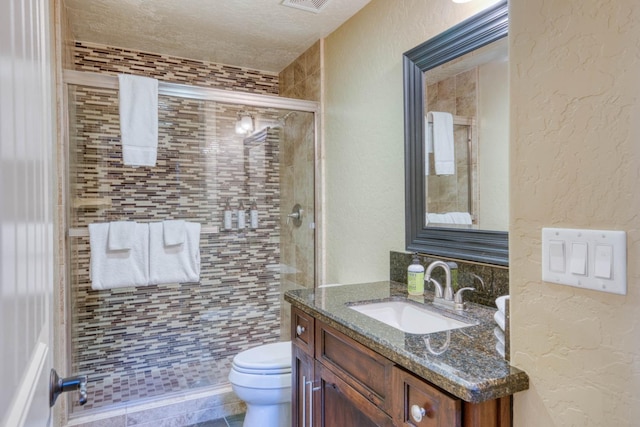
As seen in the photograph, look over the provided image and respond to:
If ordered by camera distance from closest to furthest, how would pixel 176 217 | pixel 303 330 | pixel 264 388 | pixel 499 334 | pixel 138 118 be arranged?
pixel 499 334 < pixel 303 330 < pixel 264 388 < pixel 138 118 < pixel 176 217

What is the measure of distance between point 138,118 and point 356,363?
1922mm

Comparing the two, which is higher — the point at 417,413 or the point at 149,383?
the point at 417,413

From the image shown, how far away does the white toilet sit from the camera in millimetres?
1942

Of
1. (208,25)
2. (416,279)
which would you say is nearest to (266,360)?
(416,279)

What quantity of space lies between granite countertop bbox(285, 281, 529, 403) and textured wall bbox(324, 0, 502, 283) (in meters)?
0.62

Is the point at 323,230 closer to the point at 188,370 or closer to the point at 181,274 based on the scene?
the point at 181,274

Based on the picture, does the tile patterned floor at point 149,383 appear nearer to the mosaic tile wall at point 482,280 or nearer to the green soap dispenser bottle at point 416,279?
the green soap dispenser bottle at point 416,279

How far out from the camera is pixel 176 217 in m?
2.80

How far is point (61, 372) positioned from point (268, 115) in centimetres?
202

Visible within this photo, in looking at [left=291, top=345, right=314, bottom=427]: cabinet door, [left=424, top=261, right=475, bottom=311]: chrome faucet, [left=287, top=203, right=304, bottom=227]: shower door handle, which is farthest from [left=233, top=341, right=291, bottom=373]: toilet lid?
[left=287, top=203, right=304, bottom=227]: shower door handle

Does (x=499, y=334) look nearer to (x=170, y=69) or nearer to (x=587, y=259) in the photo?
(x=587, y=259)

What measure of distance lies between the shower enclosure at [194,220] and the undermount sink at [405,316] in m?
1.23

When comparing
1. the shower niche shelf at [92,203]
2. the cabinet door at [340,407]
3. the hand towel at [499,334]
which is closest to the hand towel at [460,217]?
the hand towel at [499,334]

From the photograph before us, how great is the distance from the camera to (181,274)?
2.55 metres
